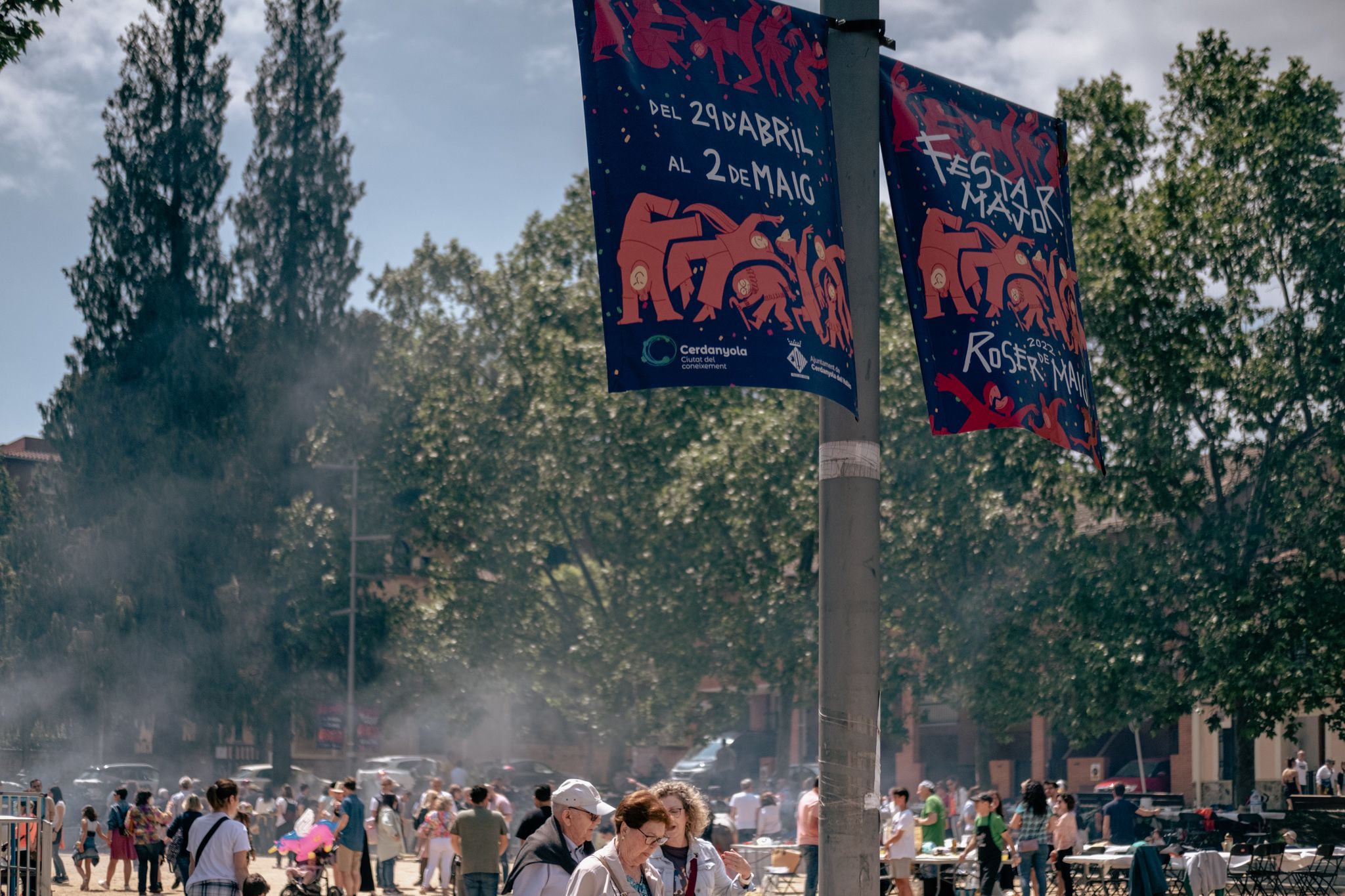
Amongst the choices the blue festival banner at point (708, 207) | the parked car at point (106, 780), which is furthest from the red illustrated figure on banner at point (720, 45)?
the parked car at point (106, 780)

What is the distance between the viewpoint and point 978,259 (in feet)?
22.7

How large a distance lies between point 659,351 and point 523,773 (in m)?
47.8

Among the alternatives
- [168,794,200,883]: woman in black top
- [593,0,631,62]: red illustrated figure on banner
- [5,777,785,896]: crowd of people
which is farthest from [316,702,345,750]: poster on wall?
[593,0,631,62]: red illustrated figure on banner

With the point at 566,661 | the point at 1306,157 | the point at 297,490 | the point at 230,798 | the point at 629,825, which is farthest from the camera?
the point at 297,490

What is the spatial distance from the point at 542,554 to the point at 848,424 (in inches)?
1801

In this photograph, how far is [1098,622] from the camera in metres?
32.5

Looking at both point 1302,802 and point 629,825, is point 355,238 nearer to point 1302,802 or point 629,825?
point 1302,802

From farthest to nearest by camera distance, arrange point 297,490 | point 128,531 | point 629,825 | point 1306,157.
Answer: point 297,490 → point 128,531 → point 1306,157 → point 629,825

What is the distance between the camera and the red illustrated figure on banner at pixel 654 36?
6184 millimetres

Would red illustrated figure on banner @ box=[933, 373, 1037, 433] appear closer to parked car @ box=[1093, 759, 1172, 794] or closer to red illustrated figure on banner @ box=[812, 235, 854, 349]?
red illustrated figure on banner @ box=[812, 235, 854, 349]

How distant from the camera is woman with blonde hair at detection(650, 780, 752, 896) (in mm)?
7906

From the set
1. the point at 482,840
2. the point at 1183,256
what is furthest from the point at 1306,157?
the point at 482,840

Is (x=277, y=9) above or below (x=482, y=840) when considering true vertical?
above

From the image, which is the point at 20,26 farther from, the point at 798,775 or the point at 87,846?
the point at 798,775
